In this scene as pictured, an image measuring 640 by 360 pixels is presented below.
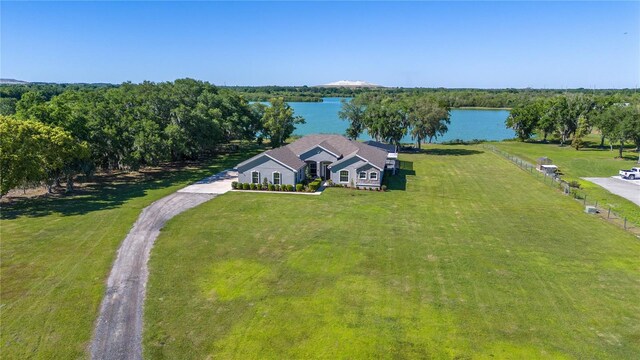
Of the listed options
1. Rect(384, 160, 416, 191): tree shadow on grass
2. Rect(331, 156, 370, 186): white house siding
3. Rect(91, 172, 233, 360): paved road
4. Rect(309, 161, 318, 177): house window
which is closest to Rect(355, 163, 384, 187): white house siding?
Rect(331, 156, 370, 186): white house siding

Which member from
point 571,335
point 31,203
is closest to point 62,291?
point 31,203

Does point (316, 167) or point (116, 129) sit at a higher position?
point (116, 129)

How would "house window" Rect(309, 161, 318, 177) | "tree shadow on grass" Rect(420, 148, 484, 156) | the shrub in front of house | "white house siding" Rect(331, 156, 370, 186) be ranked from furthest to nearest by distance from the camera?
"tree shadow on grass" Rect(420, 148, 484, 156)
"house window" Rect(309, 161, 318, 177)
"white house siding" Rect(331, 156, 370, 186)
the shrub in front of house

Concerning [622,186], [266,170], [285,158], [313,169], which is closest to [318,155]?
[313,169]

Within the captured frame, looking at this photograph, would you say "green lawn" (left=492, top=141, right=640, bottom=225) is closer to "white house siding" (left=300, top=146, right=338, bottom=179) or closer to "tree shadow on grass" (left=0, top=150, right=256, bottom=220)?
"white house siding" (left=300, top=146, right=338, bottom=179)

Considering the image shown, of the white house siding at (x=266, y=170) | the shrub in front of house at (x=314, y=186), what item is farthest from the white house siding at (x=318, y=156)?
the white house siding at (x=266, y=170)

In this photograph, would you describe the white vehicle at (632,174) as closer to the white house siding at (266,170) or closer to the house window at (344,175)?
the house window at (344,175)

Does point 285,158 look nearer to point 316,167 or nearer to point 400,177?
point 316,167
